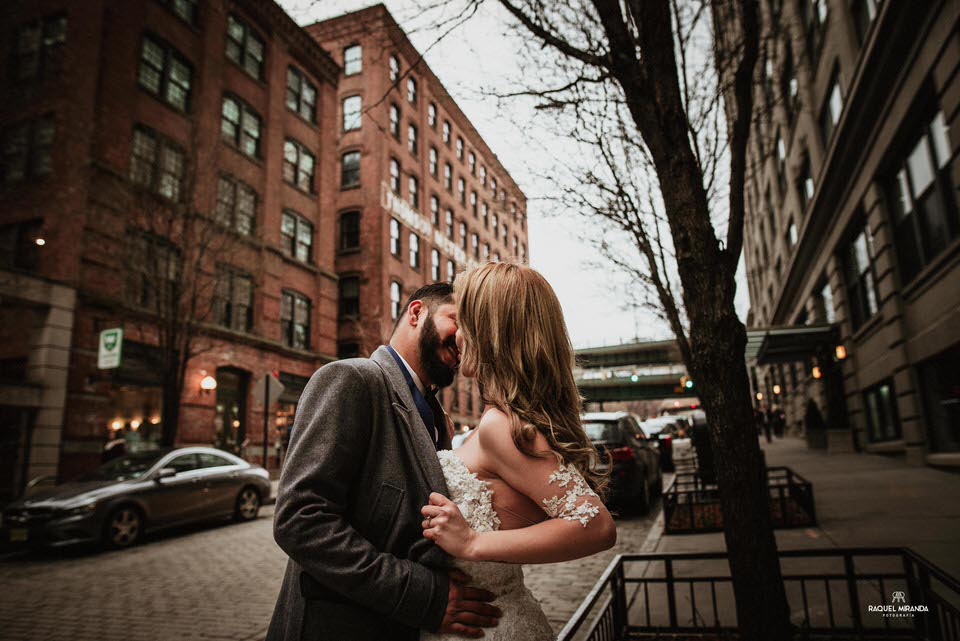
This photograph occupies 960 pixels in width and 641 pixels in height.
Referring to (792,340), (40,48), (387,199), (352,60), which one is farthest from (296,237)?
(792,340)

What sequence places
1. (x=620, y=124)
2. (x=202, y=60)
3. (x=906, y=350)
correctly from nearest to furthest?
1. (x=620, y=124)
2. (x=906, y=350)
3. (x=202, y=60)

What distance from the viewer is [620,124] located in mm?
7141

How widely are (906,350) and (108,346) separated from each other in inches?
746

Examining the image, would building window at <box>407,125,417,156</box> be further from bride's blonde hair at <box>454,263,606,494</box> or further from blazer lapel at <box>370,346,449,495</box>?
bride's blonde hair at <box>454,263,606,494</box>

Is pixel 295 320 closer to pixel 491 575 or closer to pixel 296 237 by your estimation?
pixel 296 237

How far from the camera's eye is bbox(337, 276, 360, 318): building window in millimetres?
32844

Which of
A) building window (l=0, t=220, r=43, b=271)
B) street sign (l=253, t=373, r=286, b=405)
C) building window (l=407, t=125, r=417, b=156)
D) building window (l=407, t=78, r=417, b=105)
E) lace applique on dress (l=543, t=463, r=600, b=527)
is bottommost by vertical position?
lace applique on dress (l=543, t=463, r=600, b=527)

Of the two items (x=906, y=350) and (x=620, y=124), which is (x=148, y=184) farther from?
(x=906, y=350)

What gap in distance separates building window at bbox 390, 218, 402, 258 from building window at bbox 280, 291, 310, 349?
30.6 ft

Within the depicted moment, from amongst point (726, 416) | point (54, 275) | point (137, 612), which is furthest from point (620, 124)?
point (54, 275)

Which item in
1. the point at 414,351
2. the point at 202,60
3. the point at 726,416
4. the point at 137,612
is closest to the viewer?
the point at 414,351

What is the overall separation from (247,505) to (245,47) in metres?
19.3

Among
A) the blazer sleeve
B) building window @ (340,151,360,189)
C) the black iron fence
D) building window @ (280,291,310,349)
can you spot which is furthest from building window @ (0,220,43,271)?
building window @ (340,151,360,189)

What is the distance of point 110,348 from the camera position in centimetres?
1510
